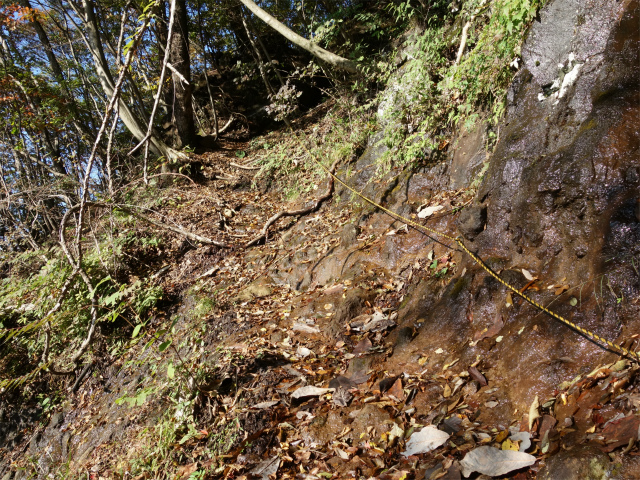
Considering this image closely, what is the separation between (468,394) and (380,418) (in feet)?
2.40

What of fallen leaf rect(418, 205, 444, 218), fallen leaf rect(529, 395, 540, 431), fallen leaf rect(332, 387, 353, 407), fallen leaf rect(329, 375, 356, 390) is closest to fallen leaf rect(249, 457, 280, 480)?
fallen leaf rect(332, 387, 353, 407)

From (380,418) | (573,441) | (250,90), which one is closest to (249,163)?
(250,90)

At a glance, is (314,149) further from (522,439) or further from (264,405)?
(522,439)

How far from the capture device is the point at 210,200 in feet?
29.2

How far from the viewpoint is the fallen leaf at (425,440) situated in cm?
258

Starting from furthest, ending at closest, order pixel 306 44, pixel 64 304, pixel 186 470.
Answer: pixel 306 44, pixel 64 304, pixel 186 470

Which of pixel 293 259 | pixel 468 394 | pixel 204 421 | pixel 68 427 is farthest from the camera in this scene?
pixel 293 259

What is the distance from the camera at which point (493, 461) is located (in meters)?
2.20

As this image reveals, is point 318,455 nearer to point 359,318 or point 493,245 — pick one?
point 359,318

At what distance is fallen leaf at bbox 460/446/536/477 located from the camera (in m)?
2.11

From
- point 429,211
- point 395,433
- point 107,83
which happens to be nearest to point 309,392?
point 395,433

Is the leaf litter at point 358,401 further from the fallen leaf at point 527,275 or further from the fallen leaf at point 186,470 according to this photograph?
the fallen leaf at point 527,275

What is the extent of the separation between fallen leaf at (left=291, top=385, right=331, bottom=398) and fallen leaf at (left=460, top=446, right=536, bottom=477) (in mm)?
1592

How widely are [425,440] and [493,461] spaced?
0.54 m
